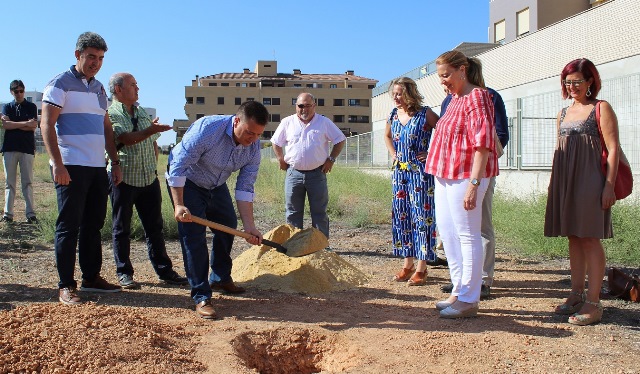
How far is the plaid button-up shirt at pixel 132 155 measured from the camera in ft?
17.4

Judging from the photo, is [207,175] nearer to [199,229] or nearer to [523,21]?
[199,229]

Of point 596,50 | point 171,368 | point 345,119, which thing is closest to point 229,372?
point 171,368

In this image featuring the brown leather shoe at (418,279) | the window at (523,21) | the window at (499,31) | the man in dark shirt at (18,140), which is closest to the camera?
the brown leather shoe at (418,279)

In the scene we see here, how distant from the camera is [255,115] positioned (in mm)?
4195

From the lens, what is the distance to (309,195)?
679cm

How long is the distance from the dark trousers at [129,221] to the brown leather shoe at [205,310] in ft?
3.99

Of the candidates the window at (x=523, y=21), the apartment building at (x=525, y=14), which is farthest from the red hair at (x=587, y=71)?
the window at (x=523, y=21)

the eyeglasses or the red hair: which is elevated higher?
the red hair

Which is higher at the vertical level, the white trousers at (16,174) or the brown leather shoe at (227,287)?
the white trousers at (16,174)

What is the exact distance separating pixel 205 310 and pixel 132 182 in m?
1.50

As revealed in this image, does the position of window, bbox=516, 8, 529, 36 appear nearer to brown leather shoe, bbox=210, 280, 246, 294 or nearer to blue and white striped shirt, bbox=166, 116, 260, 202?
brown leather shoe, bbox=210, 280, 246, 294

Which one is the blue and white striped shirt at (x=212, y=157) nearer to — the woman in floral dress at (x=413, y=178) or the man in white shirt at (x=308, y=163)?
the woman in floral dress at (x=413, y=178)

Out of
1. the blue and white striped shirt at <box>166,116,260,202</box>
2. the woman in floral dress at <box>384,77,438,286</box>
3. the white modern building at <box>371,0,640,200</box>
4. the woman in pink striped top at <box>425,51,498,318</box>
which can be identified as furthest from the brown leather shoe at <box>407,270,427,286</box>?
the white modern building at <box>371,0,640,200</box>

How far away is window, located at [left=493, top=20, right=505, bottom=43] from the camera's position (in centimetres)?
3228
